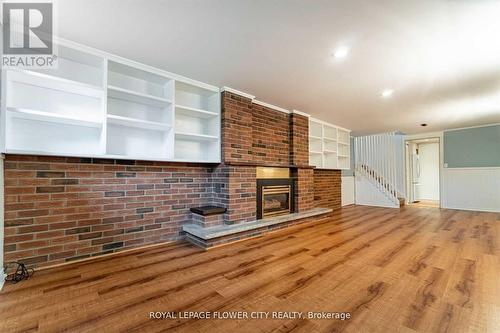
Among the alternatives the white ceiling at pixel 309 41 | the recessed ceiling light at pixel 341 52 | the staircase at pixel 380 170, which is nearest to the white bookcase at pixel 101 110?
Answer: the white ceiling at pixel 309 41

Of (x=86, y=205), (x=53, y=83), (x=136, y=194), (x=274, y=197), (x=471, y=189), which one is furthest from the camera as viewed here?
(x=471, y=189)

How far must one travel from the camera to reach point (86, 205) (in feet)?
7.91

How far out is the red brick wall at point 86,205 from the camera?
6.83ft

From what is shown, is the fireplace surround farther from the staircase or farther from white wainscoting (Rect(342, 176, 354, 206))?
the staircase

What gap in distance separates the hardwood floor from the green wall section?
410 cm

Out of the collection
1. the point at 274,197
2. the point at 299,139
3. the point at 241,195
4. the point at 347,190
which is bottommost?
the point at 347,190

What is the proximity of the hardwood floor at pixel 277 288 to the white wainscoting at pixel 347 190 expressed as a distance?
3.63 metres

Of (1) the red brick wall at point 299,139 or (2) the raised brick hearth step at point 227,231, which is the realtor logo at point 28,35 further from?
(1) the red brick wall at point 299,139

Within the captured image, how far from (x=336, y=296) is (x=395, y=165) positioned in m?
5.99

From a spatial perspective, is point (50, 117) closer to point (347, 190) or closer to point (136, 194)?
point (136, 194)

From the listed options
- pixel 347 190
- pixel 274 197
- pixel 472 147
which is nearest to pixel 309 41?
pixel 274 197

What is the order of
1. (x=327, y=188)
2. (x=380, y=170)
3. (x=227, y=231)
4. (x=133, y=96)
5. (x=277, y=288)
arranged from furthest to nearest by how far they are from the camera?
(x=380, y=170)
(x=327, y=188)
(x=227, y=231)
(x=133, y=96)
(x=277, y=288)

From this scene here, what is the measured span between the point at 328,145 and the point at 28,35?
577 cm

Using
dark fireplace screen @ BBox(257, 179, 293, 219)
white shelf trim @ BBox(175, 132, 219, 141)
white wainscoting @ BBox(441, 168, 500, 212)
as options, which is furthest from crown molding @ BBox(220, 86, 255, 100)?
white wainscoting @ BBox(441, 168, 500, 212)
